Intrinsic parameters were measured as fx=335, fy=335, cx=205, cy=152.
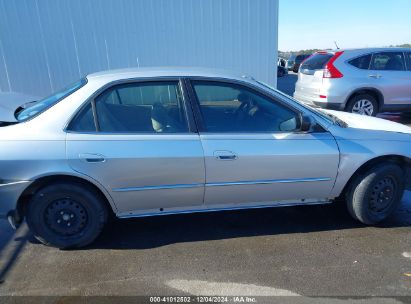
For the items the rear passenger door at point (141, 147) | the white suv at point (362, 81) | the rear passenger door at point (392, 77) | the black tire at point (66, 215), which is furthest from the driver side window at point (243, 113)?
the rear passenger door at point (392, 77)

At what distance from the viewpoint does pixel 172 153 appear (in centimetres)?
281

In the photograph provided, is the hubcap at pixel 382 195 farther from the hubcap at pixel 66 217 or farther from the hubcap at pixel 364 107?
the hubcap at pixel 364 107

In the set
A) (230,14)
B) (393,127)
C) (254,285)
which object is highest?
(230,14)

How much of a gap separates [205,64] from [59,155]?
21.5ft

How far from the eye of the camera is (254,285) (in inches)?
101

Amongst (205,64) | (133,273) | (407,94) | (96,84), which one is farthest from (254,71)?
(133,273)

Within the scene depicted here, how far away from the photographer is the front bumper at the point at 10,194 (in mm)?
2705

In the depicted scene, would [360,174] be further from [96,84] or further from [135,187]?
[96,84]

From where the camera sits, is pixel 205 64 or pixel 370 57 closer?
pixel 370 57

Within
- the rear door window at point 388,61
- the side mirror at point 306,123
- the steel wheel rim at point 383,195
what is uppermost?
the rear door window at point 388,61

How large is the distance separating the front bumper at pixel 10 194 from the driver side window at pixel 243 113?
1.61 meters

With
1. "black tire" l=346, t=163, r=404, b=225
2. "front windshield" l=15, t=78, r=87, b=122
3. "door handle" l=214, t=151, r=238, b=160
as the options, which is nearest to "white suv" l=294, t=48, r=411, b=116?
"black tire" l=346, t=163, r=404, b=225

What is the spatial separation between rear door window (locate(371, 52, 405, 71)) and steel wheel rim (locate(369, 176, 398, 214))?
180 inches

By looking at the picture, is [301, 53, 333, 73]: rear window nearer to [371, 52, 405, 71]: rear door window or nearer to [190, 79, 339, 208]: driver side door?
[371, 52, 405, 71]: rear door window
